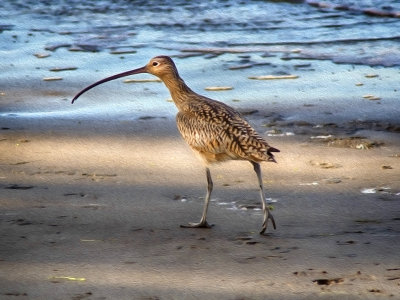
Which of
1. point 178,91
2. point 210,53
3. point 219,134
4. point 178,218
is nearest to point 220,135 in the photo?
point 219,134

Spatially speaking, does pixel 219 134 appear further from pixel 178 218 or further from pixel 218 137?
pixel 178 218

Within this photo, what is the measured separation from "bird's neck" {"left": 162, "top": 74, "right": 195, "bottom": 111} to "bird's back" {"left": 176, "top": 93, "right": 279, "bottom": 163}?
0.22m

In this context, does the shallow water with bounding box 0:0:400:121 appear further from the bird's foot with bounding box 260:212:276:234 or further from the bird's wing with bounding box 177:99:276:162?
the bird's foot with bounding box 260:212:276:234

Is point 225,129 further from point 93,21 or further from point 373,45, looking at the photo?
point 93,21

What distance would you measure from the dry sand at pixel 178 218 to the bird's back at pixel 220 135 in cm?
43

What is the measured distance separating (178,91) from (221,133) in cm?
83

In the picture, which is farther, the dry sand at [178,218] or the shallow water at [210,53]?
the shallow water at [210,53]

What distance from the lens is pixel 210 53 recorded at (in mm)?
11250

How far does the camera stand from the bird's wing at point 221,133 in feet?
19.1

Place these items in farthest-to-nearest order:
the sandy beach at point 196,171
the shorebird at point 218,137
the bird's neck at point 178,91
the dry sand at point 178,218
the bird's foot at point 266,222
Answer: the bird's neck at point 178,91
the shorebird at point 218,137
the bird's foot at point 266,222
the sandy beach at point 196,171
the dry sand at point 178,218

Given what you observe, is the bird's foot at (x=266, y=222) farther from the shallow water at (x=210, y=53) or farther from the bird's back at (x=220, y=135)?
the shallow water at (x=210, y=53)

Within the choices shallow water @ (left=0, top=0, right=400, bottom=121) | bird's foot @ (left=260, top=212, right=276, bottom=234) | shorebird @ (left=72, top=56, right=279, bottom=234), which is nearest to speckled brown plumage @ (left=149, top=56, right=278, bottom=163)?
shorebird @ (left=72, top=56, right=279, bottom=234)

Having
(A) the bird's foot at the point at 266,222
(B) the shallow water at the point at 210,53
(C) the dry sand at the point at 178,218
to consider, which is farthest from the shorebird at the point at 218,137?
(B) the shallow water at the point at 210,53

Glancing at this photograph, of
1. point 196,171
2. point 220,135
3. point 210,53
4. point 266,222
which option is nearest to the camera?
point 266,222
